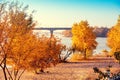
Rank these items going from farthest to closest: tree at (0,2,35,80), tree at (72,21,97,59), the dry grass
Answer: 1. tree at (72,21,97,59)
2. the dry grass
3. tree at (0,2,35,80)

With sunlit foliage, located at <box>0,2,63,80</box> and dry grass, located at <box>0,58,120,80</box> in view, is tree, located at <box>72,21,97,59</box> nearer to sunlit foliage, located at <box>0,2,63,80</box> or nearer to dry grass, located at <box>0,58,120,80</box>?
dry grass, located at <box>0,58,120,80</box>

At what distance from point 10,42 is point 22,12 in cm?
223

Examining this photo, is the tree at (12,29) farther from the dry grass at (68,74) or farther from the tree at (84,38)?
the tree at (84,38)

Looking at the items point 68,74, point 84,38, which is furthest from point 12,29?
point 84,38

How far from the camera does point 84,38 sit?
86.7 m

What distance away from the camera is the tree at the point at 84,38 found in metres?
86.4

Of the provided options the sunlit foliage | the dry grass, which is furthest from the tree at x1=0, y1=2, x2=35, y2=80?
the dry grass

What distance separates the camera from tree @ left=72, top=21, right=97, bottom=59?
8644 centimetres

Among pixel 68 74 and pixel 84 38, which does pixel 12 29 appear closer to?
pixel 68 74

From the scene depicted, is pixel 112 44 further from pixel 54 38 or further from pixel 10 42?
pixel 10 42

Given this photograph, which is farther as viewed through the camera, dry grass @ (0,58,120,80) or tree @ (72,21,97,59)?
tree @ (72,21,97,59)

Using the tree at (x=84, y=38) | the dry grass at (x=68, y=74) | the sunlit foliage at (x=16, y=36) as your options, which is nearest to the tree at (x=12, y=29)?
the sunlit foliage at (x=16, y=36)

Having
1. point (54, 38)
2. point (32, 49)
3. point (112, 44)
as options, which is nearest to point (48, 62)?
point (54, 38)

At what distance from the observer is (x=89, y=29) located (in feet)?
284
